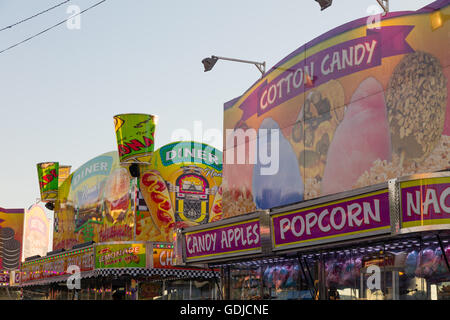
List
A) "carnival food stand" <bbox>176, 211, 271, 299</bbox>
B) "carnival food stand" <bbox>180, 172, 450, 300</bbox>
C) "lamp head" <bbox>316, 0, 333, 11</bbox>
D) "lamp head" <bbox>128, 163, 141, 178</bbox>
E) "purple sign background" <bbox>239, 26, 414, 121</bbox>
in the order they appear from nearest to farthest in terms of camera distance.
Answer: "carnival food stand" <bbox>180, 172, 450, 300</bbox>
"lamp head" <bbox>316, 0, 333, 11</bbox>
"purple sign background" <bbox>239, 26, 414, 121</bbox>
"carnival food stand" <bbox>176, 211, 271, 299</bbox>
"lamp head" <bbox>128, 163, 141, 178</bbox>

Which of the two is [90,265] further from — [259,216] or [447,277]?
[447,277]

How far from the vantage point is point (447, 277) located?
13117mm

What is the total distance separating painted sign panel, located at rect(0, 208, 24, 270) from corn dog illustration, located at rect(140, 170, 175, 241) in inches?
1129

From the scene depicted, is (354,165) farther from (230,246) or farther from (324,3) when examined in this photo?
(230,246)

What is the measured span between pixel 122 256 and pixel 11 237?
30175mm

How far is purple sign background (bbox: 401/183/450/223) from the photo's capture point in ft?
37.9

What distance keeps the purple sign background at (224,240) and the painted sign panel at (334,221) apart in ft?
3.31

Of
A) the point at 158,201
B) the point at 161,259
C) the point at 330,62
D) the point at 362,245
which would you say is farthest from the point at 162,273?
the point at 362,245

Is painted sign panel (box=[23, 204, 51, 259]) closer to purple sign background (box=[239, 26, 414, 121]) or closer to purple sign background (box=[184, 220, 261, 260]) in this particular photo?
purple sign background (box=[184, 220, 261, 260])

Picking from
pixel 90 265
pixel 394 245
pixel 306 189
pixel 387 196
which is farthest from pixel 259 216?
pixel 90 265

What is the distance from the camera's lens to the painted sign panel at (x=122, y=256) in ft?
92.7

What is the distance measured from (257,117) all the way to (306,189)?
11.7 feet

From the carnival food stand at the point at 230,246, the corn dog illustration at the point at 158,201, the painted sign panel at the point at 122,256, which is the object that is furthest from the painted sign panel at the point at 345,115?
the corn dog illustration at the point at 158,201

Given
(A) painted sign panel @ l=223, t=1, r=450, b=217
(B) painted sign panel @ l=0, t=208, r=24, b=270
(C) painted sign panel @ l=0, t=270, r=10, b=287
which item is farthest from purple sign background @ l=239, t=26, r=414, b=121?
(B) painted sign panel @ l=0, t=208, r=24, b=270
